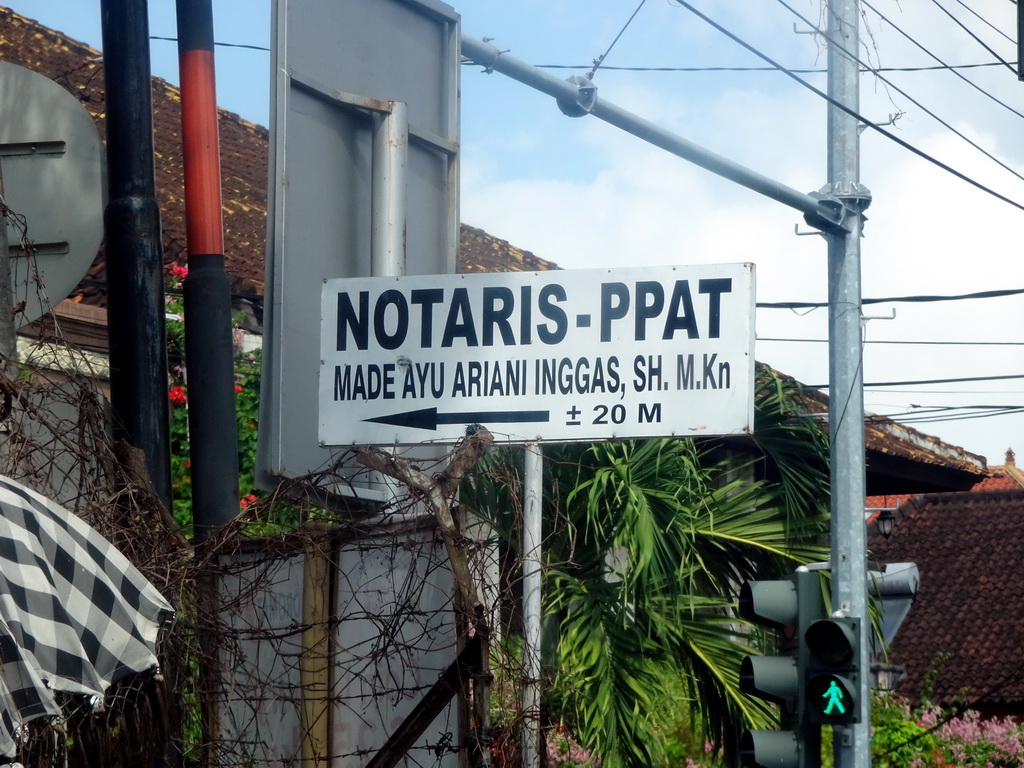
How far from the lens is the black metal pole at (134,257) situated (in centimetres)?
563

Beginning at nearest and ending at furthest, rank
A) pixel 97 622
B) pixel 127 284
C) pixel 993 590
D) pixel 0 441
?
1. pixel 97 622
2. pixel 0 441
3. pixel 127 284
4. pixel 993 590

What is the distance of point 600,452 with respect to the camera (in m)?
8.36

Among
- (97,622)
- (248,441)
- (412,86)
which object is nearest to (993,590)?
(248,441)

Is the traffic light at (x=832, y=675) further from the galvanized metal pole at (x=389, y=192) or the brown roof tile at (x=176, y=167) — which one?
the brown roof tile at (x=176, y=167)

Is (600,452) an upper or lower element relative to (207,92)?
lower

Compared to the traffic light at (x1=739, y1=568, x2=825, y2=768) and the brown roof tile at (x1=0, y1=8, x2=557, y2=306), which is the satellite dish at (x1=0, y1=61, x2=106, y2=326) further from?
the brown roof tile at (x1=0, y1=8, x2=557, y2=306)

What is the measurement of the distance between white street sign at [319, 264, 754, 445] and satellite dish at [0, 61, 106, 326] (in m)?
1.21

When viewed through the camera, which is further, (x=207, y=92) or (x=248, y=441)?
(x=248, y=441)

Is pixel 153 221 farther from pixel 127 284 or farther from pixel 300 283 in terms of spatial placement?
pixel 300 283

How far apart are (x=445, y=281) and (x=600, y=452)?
11.2 ft

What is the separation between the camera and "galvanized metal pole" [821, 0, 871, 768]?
25.9 feet

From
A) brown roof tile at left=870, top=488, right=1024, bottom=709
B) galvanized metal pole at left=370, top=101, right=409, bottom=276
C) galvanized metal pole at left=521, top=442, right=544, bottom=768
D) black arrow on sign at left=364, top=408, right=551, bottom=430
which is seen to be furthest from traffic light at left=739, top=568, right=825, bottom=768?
brown roof tile at left=870, top=488, right=1024, bottom=709

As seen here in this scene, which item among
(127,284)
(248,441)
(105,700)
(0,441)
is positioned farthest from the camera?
(248,441)

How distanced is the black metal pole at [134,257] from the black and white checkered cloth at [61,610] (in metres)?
1.17
